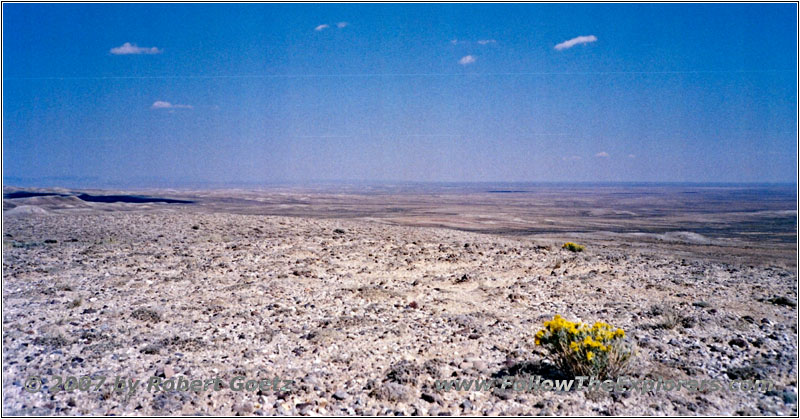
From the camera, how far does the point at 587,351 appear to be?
5.46 meters

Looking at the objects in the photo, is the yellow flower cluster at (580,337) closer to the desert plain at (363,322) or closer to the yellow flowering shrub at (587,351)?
the yellow flowering shrub at (587,351)

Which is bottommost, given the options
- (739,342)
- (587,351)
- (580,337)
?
(739,342)

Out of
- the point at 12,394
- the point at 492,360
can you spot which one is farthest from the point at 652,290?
the point at 12,394

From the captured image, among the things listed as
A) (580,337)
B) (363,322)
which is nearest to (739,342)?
(580,337)

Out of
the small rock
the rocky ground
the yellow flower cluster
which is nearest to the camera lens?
the rocky ground

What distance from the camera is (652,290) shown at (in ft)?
32.8

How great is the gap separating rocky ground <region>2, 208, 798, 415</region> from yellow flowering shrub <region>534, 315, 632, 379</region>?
306mm

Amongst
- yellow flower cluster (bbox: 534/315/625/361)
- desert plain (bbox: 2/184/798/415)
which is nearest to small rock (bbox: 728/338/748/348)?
desert plain (bbox: 2/184/798/415)

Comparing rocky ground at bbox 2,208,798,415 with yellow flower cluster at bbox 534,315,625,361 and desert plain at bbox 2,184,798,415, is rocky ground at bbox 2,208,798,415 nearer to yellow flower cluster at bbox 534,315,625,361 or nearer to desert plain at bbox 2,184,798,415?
desert plain at bbox 2,184,798,415

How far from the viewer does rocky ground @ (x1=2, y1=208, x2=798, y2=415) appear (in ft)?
16.8

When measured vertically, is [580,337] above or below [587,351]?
above

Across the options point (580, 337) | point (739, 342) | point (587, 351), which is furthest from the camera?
point (739, 342)

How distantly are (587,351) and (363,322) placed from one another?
3.43 meters

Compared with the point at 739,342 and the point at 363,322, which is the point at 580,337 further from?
the point at 363,322
